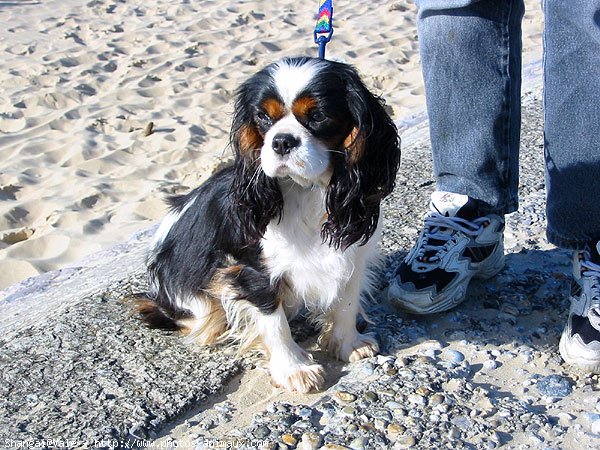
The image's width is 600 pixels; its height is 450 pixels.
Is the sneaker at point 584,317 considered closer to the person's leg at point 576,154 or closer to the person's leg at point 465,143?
the person's leg at point 576,154

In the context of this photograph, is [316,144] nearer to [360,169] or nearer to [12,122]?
[360,169]

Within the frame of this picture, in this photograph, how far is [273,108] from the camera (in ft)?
7.55

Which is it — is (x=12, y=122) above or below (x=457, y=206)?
below

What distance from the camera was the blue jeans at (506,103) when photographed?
2578mm

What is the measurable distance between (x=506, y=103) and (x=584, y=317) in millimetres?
805

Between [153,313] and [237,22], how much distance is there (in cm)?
688

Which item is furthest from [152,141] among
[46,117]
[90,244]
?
[90,244]

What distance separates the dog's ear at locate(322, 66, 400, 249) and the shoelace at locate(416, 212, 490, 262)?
1.71ft

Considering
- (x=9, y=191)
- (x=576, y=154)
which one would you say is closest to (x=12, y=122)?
(x=9, y=191)

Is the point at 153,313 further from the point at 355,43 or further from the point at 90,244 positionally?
the point at 355,43

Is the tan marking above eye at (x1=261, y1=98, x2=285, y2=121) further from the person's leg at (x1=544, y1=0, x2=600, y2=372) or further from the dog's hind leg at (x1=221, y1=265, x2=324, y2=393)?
the person's leg at (x1=544, y1=0, x2=600, y2=372)

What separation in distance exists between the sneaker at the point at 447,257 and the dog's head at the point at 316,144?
17.2 inches

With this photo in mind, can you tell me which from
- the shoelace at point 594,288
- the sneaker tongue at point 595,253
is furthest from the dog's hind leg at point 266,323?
the sneaker tongue at point 595,253

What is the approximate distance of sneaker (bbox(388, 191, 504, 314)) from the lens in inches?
111
